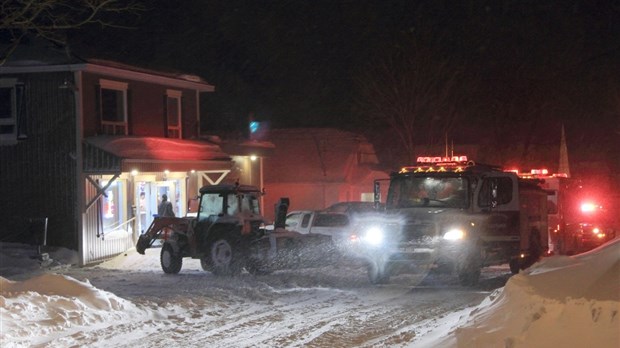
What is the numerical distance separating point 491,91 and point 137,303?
34.9 m

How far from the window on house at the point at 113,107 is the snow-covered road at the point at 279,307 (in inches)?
251

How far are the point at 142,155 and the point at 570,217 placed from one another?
14120 millimetres

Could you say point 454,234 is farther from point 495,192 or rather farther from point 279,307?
point 279,307

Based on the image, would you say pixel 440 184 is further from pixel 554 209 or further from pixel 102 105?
pixel 102 105

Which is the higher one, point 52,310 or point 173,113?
point 173,113

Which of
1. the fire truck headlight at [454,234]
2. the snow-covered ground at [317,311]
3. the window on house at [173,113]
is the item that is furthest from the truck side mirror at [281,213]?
the window on house at [173,113]

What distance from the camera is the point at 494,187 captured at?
762 inches

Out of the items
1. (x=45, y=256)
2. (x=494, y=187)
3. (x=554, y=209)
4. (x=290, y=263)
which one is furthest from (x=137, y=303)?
(x=554, y=209)

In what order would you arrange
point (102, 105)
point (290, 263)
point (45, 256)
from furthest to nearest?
point (102, 105)
point (45, 256)
point (290, 263)

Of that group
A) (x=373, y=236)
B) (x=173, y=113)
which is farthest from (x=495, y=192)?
(x=173, y=113)

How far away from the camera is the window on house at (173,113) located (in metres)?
31.0

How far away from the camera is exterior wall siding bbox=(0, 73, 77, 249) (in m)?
26.1

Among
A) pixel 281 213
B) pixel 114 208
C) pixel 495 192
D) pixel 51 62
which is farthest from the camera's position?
pixel 114 208

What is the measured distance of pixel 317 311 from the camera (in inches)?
583
